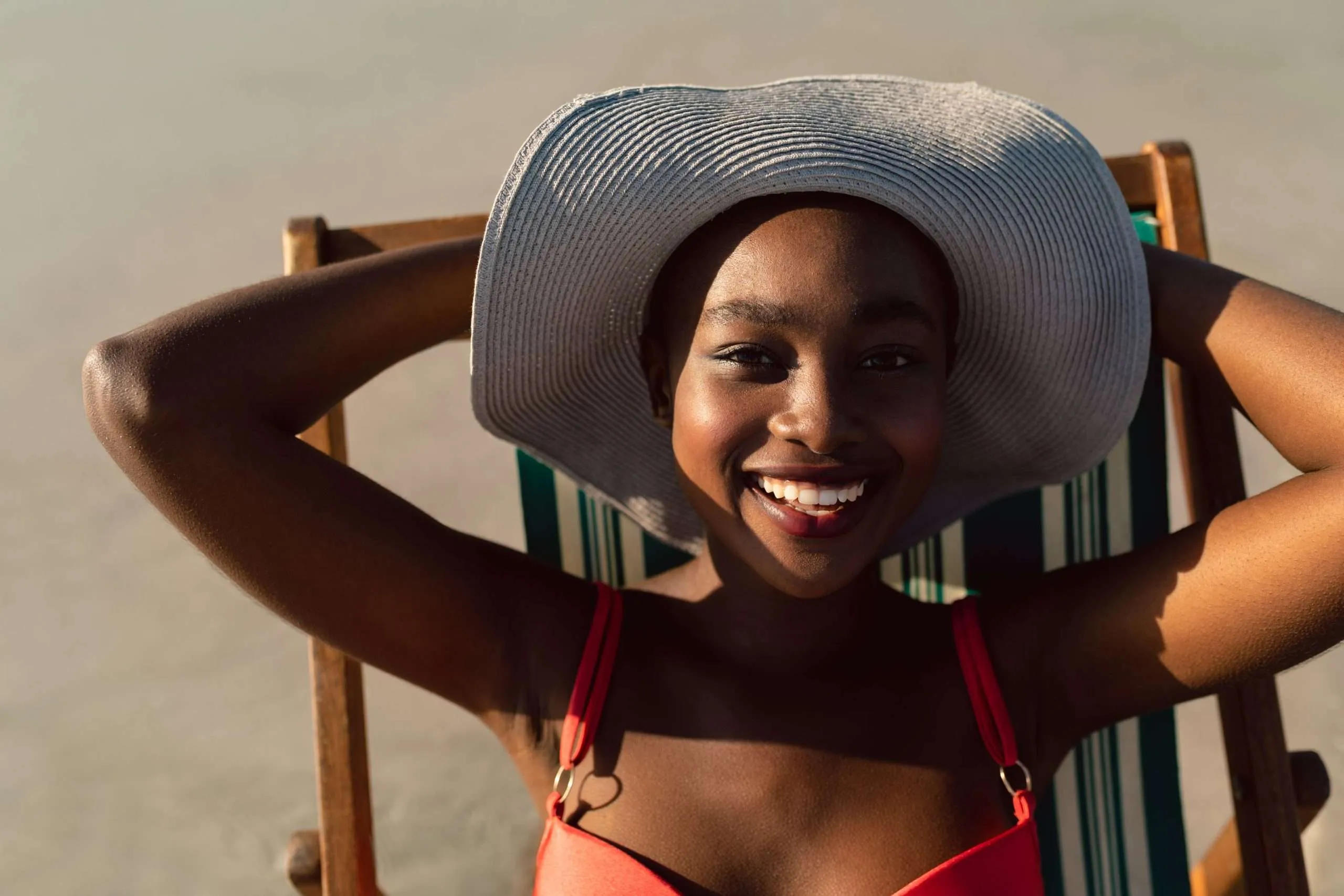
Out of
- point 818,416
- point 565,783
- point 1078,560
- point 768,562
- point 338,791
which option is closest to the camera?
point 818,416

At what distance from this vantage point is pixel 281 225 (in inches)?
137

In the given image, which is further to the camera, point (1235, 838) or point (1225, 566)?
point (1235, 838)

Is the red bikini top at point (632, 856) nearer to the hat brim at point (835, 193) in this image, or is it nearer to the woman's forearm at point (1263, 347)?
the hat brim at point (835, 193)

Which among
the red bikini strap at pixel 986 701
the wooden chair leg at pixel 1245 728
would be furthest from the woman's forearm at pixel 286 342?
the wooden chair leg at pixel 1245 728

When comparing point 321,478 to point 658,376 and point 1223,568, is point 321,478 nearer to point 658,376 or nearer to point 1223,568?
point 658,376

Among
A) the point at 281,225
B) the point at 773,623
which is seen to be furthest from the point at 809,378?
the point at 281,225

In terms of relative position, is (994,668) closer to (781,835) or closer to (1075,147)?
(781,835)

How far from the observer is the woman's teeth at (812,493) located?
1.44 metres

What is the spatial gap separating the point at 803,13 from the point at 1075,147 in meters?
2.62

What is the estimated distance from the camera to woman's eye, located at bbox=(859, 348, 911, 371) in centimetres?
145

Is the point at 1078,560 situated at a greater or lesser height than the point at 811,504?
lesser

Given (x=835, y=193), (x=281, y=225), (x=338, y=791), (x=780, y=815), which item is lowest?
(x=338, y=791)

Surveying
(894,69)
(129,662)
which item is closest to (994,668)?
Answer: (129,662)

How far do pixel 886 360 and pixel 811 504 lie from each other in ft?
0.57
